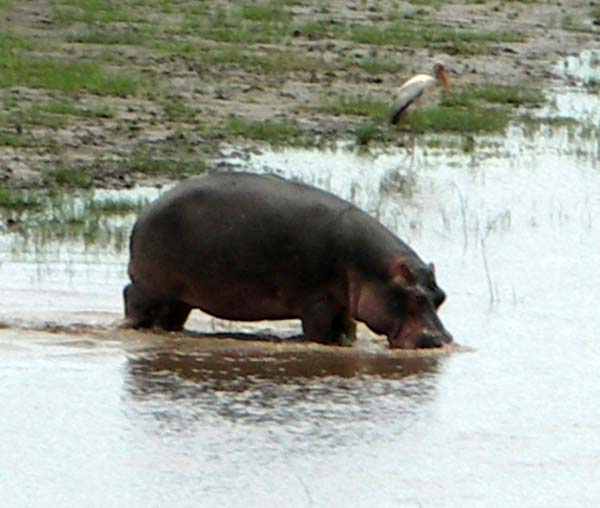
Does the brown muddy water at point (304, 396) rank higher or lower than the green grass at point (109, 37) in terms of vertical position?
lower

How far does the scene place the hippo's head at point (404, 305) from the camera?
8.80 m

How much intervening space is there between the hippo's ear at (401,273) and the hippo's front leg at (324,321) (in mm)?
282

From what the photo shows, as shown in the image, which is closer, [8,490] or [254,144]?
[8,490]

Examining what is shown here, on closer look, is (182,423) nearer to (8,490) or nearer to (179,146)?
(8,490)

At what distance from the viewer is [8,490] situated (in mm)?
6578

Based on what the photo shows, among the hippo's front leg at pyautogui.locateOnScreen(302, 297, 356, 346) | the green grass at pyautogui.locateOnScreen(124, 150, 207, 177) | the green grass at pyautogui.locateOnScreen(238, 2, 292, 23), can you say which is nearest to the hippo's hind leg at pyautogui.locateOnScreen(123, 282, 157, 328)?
the hippo's front leg at pyautogui.locateOnScreen(302, 297, 356, 346)

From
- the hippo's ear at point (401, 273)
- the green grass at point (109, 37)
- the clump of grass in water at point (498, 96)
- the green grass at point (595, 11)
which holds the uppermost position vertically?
the hippo's ear at point (401, 273)

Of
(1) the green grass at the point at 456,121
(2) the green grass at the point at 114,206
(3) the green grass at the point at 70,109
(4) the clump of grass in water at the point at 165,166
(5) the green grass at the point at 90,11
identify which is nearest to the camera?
(2) the green grass at the point at 114,206

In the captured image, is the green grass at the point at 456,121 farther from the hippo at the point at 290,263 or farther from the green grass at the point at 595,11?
the green grass at the point at 595,11

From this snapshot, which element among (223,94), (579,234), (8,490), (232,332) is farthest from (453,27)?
(8,490)

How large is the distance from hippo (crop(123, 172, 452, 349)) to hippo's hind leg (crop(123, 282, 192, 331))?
5.9 inches

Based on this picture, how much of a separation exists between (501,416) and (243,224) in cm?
157

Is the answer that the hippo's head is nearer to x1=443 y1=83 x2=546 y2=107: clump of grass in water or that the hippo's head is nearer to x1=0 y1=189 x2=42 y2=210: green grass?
x1=0 y1=189 x2=42 y2=210: green grass

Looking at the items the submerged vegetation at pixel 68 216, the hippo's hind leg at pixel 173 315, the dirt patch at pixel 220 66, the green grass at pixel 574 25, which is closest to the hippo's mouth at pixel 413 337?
the hippo's hind leg at pixel 173 315
